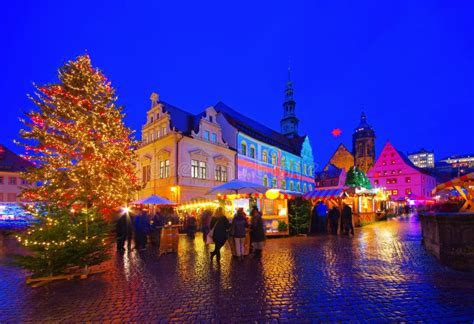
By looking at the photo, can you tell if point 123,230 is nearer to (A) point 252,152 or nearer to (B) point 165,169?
(B) point 165,169

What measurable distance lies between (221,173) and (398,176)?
2250 inches

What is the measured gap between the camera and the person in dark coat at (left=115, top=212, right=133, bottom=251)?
15.2 m

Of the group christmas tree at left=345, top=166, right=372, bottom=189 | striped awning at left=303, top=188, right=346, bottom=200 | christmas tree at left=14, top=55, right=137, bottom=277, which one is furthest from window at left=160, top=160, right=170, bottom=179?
christmas tree at left=345, top=166, right=372, bottom=189

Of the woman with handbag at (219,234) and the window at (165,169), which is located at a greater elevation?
the window at (165,169)

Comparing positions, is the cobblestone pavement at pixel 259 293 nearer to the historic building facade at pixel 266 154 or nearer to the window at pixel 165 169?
the window at pixel 165 169

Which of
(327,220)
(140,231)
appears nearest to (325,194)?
(327,220)

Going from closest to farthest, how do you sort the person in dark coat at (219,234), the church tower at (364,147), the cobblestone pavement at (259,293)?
the cobblestone pavement at (259,293) < the person in dark coat at (219,234) < the church tower at (364,147)

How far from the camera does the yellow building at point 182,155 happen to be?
32.0 metres

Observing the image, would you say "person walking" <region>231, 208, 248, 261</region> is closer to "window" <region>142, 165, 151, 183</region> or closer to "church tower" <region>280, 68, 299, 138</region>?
"window" <region>142, 165, 151, 183</region>

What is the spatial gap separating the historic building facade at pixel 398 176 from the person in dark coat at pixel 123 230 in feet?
228

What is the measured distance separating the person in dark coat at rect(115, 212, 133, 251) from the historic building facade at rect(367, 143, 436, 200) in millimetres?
69435

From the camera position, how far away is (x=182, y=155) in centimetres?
3203

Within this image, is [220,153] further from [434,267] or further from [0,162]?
[0,162]

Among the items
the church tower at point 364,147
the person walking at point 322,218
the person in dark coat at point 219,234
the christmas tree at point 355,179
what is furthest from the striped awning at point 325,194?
the church tower at point 364,147
